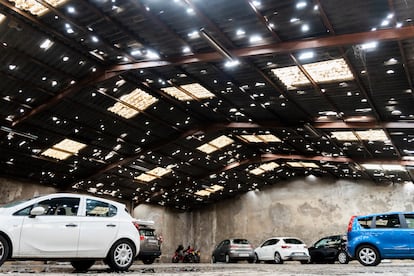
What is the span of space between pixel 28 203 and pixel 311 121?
560 inches

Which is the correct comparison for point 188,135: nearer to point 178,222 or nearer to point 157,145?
point 157,145

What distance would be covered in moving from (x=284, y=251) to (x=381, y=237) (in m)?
11.2

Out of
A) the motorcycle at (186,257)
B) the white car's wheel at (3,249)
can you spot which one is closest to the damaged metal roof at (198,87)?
the white car's wheel at (3,249)

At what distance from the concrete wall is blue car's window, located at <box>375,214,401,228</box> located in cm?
1834

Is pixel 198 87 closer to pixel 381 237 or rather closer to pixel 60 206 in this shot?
pixel 381 237

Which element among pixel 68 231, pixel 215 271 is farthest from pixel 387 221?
pixel 68 231

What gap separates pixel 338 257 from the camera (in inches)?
864

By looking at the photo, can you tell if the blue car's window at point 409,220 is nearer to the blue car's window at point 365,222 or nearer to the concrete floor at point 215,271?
the blue car's window at point 365,222

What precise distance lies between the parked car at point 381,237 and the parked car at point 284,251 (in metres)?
10.1

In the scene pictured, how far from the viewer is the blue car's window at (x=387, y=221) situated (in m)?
12.6

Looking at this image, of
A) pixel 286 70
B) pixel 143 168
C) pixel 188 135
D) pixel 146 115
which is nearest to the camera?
pixel 286 70

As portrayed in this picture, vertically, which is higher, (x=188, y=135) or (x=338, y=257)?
(x=188, y=135)

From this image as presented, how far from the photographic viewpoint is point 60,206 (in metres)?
8.04

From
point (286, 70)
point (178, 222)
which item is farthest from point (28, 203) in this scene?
point (178, 222)
